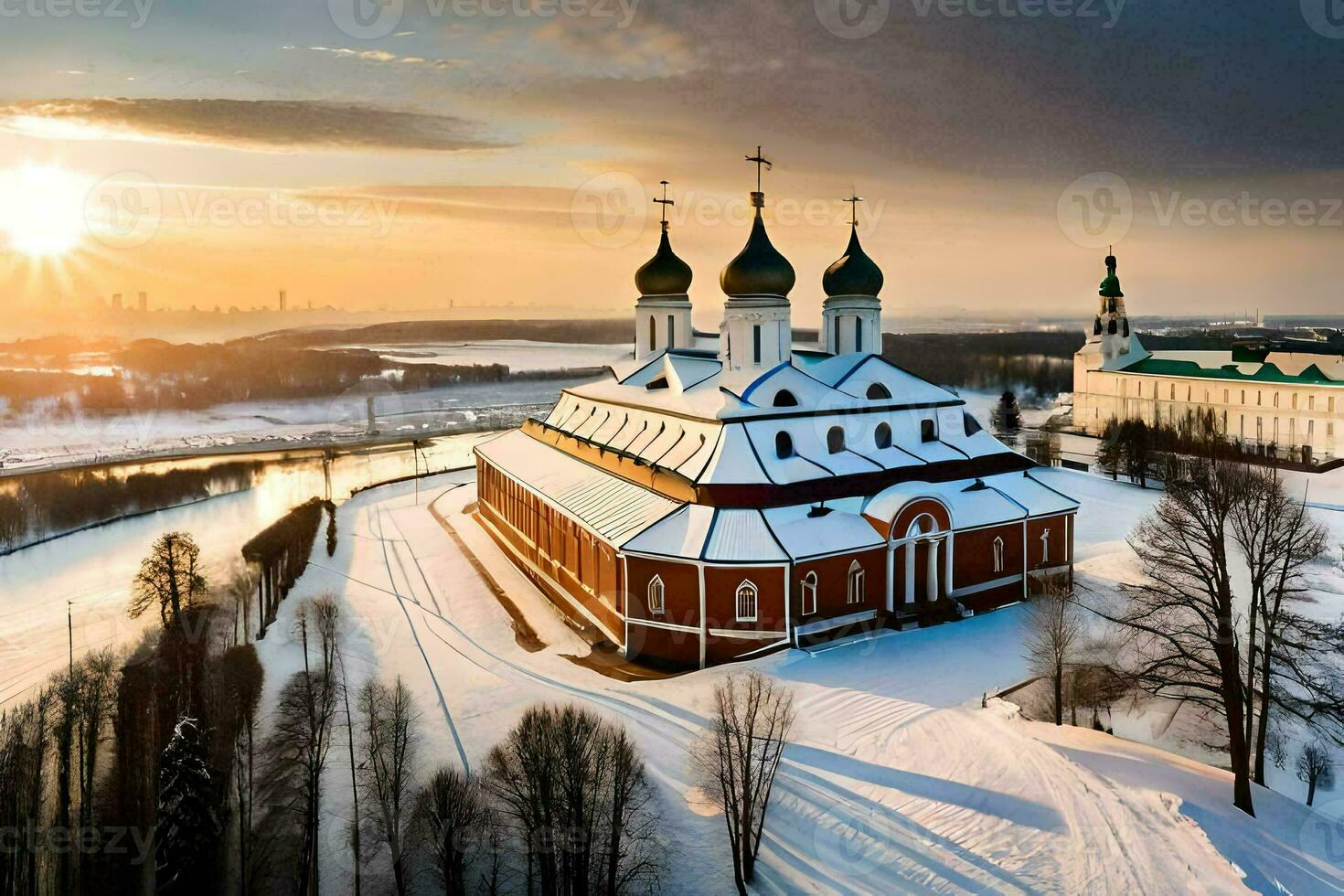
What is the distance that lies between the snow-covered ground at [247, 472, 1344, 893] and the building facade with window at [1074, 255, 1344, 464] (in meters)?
38.9

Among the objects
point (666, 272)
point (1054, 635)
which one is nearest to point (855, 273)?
point (666, 272)

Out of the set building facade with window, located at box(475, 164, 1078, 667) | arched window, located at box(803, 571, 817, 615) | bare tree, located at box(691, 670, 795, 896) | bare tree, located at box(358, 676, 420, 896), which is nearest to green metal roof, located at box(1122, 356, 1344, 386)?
building facade with window, located at box(475, 164, 1078, 667)

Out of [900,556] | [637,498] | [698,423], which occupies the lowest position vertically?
[900,556]

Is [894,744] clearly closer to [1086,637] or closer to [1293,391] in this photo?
[1086,637]

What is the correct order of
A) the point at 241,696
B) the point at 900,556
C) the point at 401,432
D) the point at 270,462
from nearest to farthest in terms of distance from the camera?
the point at 241,696
the point at 900,556
the point at 270,462
the point at 401,432

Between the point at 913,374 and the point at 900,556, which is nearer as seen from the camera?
the point at 900,556

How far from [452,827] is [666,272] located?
26062 millimetres

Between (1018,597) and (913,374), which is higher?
(913,374)

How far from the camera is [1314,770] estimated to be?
616 inches

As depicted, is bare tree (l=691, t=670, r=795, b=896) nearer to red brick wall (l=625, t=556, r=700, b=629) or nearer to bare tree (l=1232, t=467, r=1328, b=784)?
red brick wall (l=625, t=556, r=700, b=629)

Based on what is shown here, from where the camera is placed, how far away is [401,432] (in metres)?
65.7

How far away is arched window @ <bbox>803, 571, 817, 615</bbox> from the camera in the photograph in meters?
22.1

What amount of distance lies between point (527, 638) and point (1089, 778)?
15.7 metres

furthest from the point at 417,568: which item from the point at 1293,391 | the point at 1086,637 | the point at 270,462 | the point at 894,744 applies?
the point at 1293,391
